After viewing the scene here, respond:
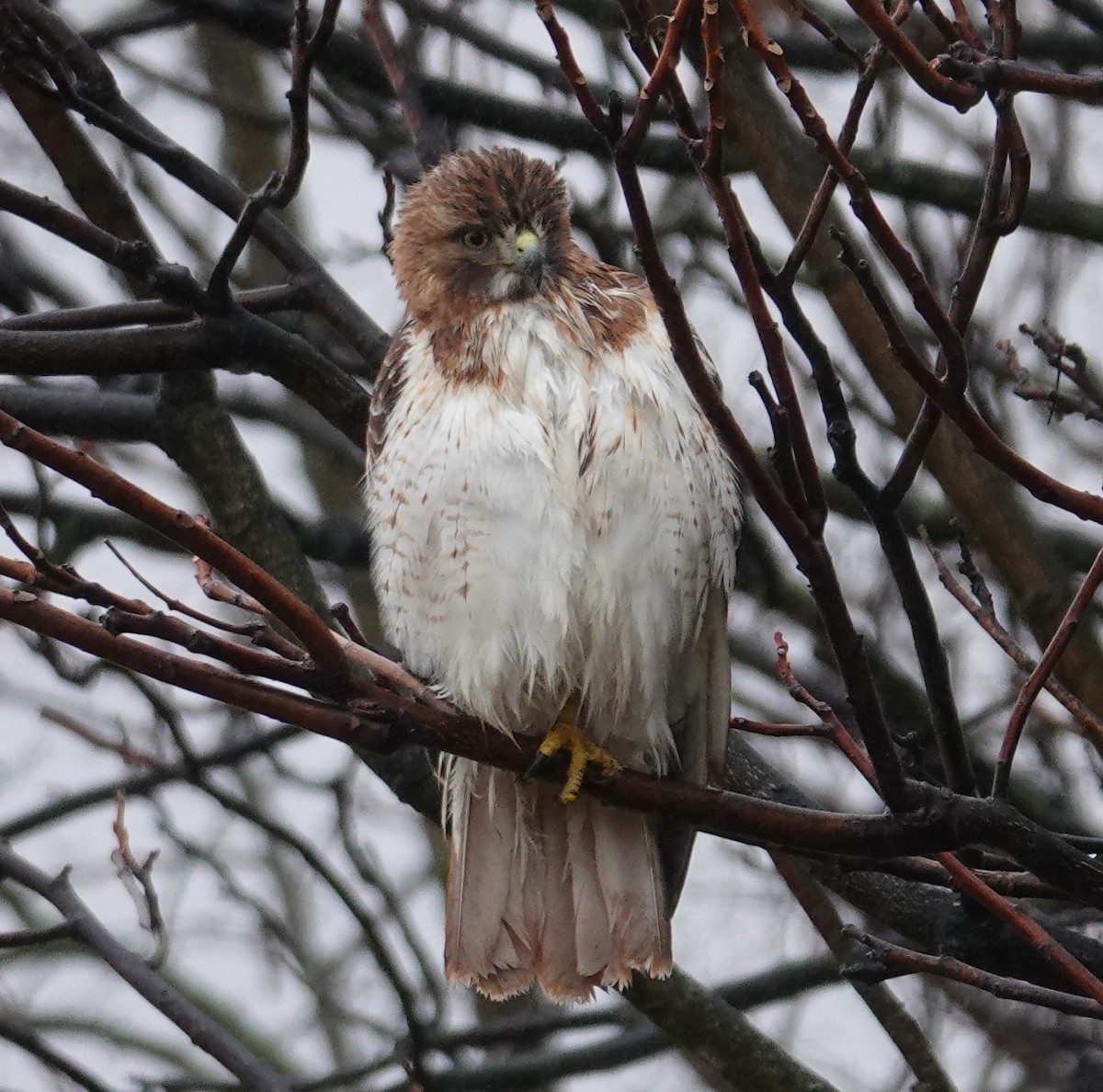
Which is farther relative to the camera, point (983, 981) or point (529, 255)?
point (529, 255)

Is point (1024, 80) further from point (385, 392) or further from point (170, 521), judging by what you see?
point (385, 392)

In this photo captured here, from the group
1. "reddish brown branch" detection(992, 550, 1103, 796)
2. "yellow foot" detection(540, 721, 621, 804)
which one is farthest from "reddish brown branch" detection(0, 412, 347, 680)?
"yellow foot" detection(540, 721, 621, 804)

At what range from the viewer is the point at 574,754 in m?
3.99

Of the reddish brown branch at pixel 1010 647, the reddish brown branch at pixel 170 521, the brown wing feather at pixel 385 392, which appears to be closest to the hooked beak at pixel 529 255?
the brown wing feather at pixel 385 392

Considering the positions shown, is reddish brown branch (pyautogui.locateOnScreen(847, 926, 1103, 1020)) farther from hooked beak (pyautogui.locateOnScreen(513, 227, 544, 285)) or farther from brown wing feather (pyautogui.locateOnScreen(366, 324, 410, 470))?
hooked beak (pyautogui.locateOnScreen(513, 227, 544, 285))

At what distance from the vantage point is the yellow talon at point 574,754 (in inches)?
155

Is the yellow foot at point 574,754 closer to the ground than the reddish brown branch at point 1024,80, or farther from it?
farther from it

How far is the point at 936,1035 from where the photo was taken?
6.23 m

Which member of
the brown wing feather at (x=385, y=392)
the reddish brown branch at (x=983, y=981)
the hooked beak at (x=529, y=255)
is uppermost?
the hooked beak at (x=529, y=255)

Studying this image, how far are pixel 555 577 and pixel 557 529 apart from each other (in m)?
0.11

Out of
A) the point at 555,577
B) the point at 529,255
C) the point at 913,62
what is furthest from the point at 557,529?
the point at 913,62

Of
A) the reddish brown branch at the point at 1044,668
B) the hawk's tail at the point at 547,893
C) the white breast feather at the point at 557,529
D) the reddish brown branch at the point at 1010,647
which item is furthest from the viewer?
the hawk's tail at the point at 547,893

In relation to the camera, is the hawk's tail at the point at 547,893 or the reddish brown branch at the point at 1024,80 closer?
the reddish brown branch at the point at 1024,80

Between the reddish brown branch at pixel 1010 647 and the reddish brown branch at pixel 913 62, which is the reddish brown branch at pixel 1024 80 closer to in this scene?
the reddish brown branch at pixel 913 62
